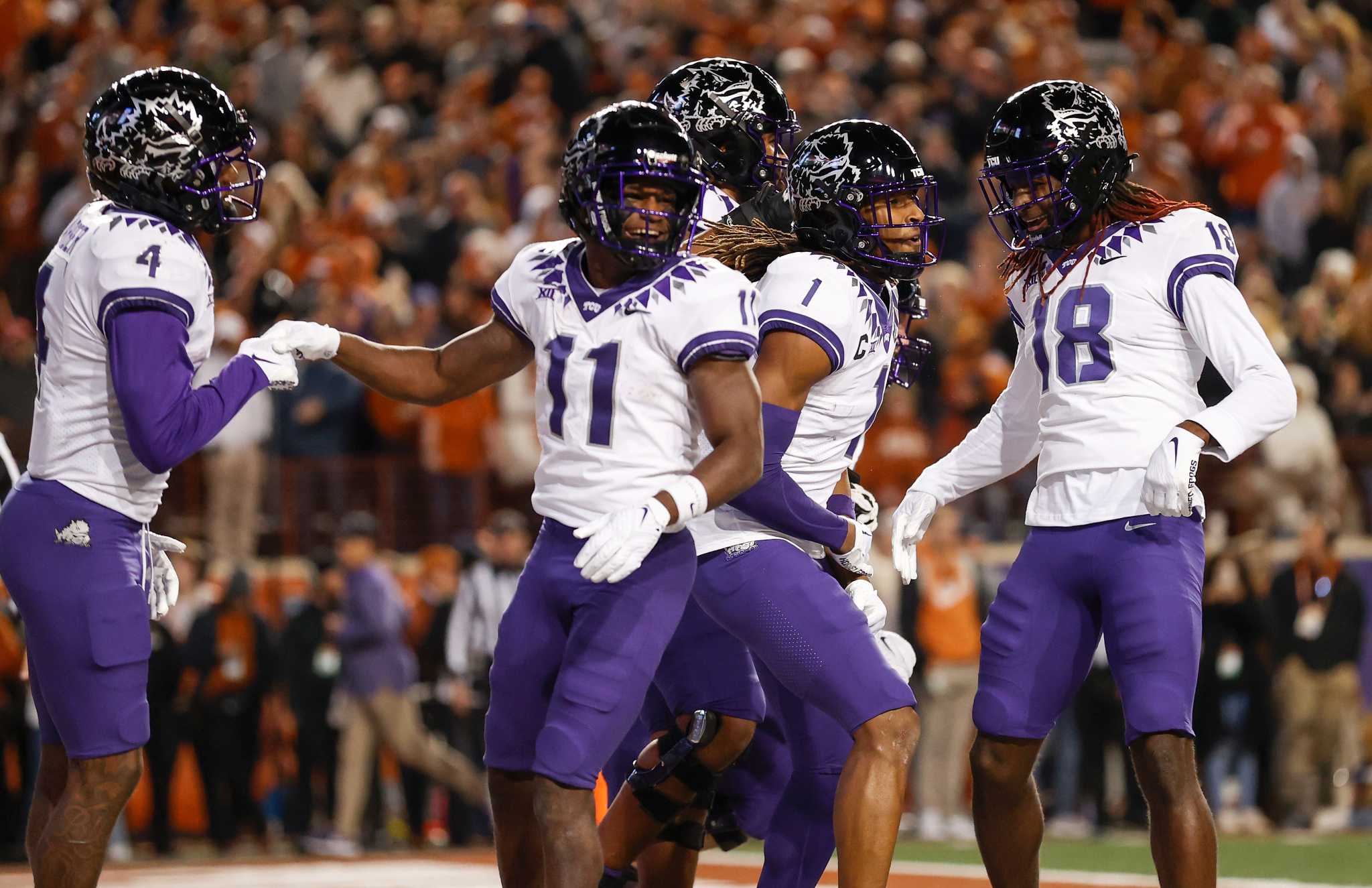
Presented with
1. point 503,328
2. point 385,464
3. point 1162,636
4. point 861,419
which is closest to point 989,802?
point 1162,636

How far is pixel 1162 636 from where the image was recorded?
4520mm

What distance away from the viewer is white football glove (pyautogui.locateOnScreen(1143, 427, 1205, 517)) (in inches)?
173

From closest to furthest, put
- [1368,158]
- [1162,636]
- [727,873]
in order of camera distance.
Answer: [1162,636] < [727,873] < [1368,158]

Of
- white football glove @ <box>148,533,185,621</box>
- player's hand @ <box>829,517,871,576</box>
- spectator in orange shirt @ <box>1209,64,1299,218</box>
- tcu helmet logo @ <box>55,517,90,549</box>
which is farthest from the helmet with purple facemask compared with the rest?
spectator in orange shirt @ <box>1209,64,1299,218</box>

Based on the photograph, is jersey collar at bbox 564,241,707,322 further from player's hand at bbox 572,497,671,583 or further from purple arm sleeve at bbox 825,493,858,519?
purple arm sleeve at bbox 825,493,858,519

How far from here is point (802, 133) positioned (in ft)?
39.1

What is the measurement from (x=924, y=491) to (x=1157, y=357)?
33.6 inches

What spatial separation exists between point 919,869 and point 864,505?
312cm

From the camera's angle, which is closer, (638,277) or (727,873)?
(638,277)

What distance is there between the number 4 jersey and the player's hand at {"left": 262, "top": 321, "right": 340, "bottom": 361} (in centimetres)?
180

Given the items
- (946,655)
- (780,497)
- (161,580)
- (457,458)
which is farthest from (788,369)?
(457,458)

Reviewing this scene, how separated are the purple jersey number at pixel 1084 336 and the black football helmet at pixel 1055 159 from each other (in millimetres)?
202

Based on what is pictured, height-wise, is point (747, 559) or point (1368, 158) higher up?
point (1368, 158)

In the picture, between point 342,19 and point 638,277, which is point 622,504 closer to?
point 638,277
